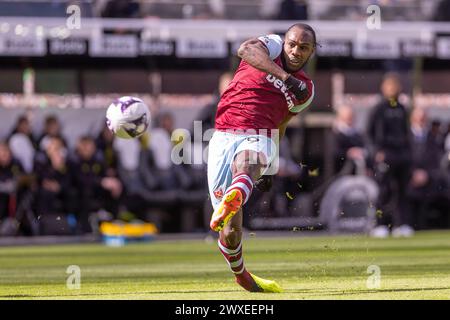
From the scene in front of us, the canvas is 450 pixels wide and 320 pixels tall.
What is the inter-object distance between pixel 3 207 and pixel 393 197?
691 cm

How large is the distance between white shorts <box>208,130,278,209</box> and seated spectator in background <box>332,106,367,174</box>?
10476 millimetres

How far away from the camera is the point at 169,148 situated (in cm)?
2177

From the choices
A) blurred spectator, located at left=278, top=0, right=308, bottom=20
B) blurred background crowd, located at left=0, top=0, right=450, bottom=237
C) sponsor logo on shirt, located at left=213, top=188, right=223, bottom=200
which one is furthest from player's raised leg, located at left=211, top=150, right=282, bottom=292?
blurred spectator, located at left=278, top=0, right=308, bottom=20

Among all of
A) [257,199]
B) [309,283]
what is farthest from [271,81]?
[257,199]

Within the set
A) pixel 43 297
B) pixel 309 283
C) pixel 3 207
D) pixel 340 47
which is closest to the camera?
pixel 43 297

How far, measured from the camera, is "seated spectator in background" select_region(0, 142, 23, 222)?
2112 centimetres

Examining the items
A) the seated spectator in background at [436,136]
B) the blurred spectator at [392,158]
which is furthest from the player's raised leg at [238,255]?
the seated spectator in background at [436,136]

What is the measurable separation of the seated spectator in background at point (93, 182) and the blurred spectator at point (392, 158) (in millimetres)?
4601

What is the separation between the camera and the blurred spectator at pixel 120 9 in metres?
22.2

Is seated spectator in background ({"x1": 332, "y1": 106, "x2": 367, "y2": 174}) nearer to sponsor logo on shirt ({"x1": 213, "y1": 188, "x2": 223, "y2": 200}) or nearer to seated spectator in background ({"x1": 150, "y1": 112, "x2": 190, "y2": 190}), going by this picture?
seated spectator in background ({"x1": 150, "y1": 112, "x2": 190, "y2": 190})

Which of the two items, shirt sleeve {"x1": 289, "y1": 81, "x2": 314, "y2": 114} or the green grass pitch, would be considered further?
shirt sleeve {"x1": 289, "y1": 81, "x2": 314, "y2": 114}

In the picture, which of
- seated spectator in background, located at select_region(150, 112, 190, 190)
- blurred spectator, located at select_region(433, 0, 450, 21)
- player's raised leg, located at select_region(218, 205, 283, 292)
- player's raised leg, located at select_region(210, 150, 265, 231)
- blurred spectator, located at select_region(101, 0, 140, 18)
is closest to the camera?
player's raised leg, located at select_region(210, 150, 265, 231)

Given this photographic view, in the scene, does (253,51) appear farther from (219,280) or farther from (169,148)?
(169,148)

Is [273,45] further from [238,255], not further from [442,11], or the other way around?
[442,11]
